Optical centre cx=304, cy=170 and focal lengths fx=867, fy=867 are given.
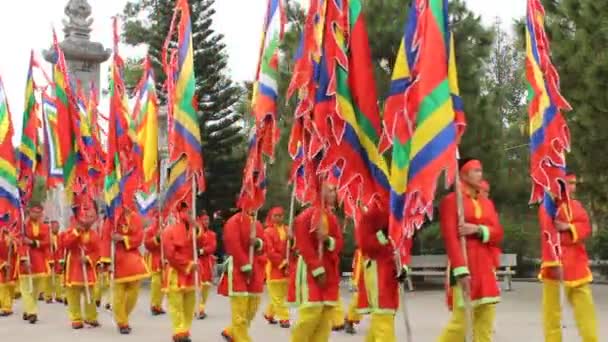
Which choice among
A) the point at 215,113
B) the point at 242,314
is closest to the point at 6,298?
the point at 242,314

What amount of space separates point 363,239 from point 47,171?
9434mm

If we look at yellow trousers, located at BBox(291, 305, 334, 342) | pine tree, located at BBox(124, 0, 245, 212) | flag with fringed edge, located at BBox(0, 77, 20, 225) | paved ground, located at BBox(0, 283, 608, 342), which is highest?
pine tree, located at BBox(124, 0, 245, 212)

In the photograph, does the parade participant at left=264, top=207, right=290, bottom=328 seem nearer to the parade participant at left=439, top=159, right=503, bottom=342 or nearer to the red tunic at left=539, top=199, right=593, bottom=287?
the red tunic at left=539, top=199, right=593, bottom=287

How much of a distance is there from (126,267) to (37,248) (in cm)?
365

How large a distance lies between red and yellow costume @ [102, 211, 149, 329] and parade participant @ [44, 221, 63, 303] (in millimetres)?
5580

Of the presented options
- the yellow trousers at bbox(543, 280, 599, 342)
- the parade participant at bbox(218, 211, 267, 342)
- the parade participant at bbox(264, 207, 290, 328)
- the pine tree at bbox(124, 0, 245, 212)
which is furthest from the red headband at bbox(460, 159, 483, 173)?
the pine tree at bbox(124, 0, 245, 212)

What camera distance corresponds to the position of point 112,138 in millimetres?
12688

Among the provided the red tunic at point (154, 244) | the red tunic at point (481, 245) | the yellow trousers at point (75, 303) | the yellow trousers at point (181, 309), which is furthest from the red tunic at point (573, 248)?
the red tunic at point (154, 244)

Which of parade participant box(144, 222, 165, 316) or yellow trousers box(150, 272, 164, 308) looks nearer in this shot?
parade participant box(144, 222, 165, 316)

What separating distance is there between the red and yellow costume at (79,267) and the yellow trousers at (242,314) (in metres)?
3.80

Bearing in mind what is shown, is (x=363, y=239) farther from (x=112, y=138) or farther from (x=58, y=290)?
(x=58, y=290)

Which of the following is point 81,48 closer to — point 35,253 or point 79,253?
point 35,253

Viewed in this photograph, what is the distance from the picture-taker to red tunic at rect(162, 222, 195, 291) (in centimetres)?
1069

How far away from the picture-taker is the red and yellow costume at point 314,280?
751 centimetres
